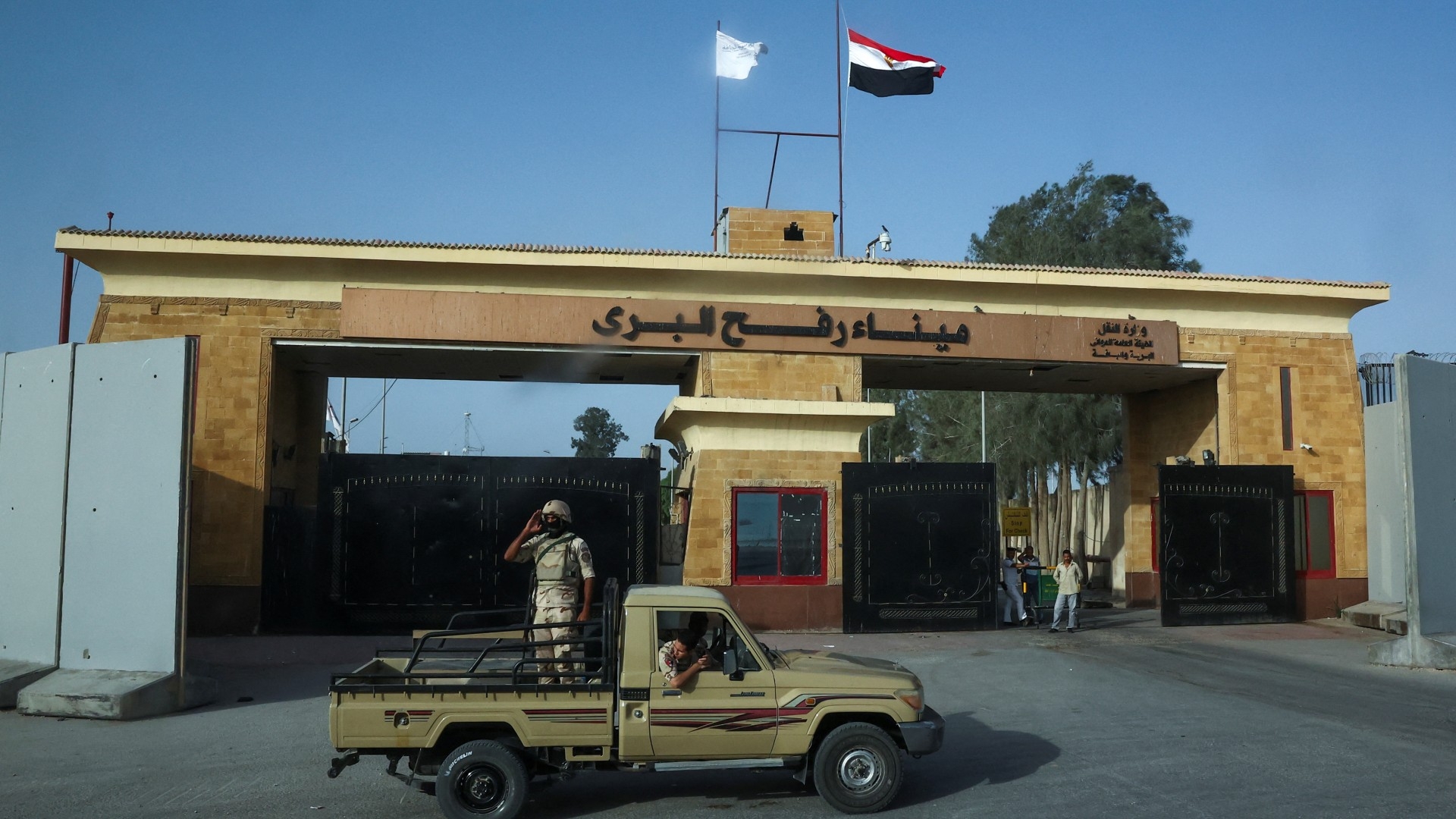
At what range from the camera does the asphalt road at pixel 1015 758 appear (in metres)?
7.86

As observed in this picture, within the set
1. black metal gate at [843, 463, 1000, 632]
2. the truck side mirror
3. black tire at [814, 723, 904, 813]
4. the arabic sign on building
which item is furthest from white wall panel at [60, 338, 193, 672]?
black metal gate at [843, 463, 1000, 632]

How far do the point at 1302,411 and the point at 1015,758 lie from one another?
14384 mm

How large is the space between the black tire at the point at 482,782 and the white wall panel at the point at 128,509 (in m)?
5.94

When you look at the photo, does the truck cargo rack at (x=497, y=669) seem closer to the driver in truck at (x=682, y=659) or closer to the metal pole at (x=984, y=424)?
the driver in truck at (x=682, y=659)

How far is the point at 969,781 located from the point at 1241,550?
13.6 meters

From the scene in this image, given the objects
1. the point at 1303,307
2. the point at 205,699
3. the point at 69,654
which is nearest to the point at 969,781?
the point at 205,699

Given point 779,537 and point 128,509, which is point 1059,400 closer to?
point 779,537

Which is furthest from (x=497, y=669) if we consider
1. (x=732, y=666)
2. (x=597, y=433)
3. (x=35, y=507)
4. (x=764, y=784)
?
(x=597, y=433)

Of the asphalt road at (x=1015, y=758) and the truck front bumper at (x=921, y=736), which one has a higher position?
the truck front bumper at (x=921, y=736)

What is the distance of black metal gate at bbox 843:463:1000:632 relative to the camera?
18672 millimetres

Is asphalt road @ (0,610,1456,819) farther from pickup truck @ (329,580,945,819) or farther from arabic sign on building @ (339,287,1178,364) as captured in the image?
arabic sign on building @ (339,287,1178,364)

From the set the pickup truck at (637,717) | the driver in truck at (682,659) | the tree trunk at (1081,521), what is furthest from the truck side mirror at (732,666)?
the tree trunk at (1081,521)

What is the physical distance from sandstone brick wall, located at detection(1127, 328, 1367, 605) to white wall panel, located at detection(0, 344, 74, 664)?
17.7 meters

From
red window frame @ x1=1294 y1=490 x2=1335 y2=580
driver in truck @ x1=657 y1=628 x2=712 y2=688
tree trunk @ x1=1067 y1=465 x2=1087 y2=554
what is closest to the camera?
Result: driver in truck @ x1=657 y1=628 x2=712 y2=688
